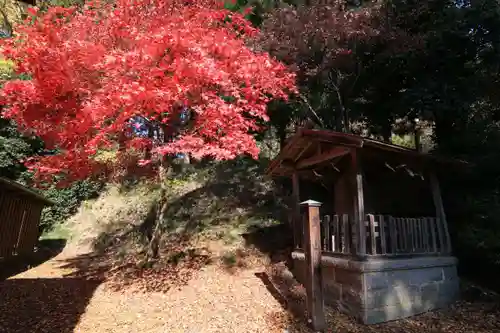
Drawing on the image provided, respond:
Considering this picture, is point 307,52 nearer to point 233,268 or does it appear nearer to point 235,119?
point 235,119

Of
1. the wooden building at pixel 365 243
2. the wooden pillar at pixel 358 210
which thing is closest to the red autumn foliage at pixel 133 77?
the wooden building at pixel 365 243

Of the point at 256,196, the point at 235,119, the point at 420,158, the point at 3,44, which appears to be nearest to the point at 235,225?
the point at 256,196

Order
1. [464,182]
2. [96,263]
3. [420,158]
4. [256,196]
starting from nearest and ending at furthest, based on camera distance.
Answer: [420,158] → [464,182] → [96,263] → [256,196]

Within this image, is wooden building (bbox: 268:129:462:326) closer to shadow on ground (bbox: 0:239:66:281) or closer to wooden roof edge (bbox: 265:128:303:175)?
wooden roof edge (bbox: 265:128:303:175)

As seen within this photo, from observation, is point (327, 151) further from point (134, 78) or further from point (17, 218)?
point (17, 218)

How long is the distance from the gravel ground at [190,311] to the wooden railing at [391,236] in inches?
55.7

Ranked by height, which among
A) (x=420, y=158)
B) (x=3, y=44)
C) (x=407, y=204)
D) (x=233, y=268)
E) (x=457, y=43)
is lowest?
(x=233, y=268)

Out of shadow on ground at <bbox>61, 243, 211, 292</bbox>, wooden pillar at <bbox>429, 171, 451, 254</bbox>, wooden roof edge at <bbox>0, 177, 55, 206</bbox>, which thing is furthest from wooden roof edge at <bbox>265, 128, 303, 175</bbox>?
wooden roof edge at <bbox>0, 177, 55, 206</bbox>

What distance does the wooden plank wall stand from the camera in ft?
35.0

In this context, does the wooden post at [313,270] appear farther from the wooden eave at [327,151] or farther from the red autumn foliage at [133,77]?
the red autumn foliage at [133,77]

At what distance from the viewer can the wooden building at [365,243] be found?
6.78m

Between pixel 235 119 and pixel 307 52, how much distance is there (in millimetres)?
4236

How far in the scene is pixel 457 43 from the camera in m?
9.62

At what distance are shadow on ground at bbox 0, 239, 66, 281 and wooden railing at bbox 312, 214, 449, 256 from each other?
10.0 m
